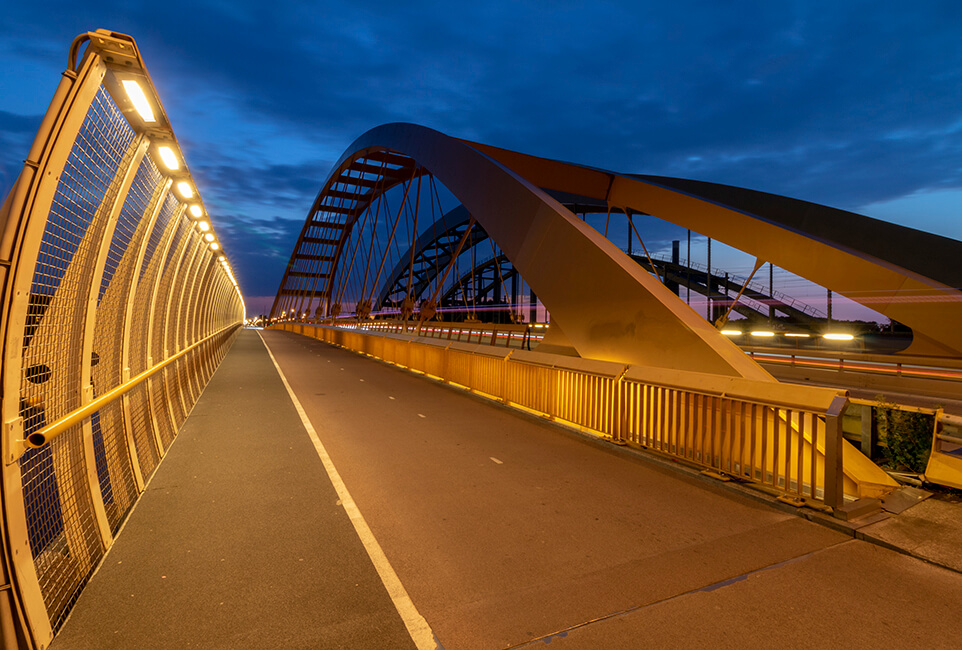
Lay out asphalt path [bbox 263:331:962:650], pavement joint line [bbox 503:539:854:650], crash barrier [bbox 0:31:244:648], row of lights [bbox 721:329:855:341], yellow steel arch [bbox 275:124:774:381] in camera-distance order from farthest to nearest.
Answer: row of lights [bbox 721:329:855:341] < yellow steel arch [bbox 275:124:774:381] < asphalt path [bbox 263:331:962:650] < pavement joint line [bbox 503:539:854:650] < crash barrier [bbox 0:31:244:648]

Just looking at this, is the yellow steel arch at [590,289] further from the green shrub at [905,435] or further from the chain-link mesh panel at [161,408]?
the chain-link mesh panel at [161,408]

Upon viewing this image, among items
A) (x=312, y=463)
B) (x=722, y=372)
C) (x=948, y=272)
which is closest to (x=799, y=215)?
(x=948, y=272)

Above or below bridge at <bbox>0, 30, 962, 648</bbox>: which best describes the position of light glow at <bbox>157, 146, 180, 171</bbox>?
above

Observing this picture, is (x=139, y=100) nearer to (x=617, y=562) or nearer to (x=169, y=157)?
(x=169, y=157)

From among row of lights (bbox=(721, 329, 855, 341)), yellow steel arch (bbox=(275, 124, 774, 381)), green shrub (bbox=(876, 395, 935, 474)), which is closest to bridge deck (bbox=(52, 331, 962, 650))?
yellow steel arch (bbox=(275, 124, 774, 381))

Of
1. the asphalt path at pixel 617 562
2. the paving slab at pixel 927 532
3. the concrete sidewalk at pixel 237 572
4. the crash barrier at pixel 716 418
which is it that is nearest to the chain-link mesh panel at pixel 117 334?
the concrete sidewalk at pixel 237 572

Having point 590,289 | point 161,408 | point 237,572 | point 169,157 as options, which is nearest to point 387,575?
point 237,572

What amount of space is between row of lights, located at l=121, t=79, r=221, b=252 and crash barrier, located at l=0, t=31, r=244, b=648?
15 mm

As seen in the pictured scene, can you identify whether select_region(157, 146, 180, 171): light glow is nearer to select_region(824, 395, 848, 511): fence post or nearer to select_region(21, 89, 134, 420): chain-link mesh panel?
select_region(21, 89, 134, 420): chain-link mesh panel

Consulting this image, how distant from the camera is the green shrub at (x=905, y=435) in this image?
560cm

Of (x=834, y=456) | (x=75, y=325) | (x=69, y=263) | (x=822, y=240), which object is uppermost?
(x=822, y=240)

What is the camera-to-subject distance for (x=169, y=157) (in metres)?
4.91

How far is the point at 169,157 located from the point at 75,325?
1.94 m

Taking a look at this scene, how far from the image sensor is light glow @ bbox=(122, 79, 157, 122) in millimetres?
3485
